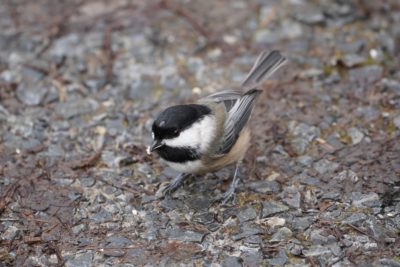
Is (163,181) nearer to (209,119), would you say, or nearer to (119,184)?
(119,184)

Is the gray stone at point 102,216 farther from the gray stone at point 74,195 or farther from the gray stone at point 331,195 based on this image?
the gray stone at point 331,195

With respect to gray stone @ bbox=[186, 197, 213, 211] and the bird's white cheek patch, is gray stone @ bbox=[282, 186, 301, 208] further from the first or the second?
the bird's white cheek patch

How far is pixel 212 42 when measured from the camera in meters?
5.97

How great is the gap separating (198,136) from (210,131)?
18cm

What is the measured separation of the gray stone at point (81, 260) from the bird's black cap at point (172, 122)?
93cm

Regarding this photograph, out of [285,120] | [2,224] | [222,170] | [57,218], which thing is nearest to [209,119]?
[222,170]

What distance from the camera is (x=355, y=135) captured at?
4.88 meters

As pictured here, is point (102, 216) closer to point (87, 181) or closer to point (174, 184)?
point (87, 181)

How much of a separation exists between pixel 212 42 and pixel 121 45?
0.95 m

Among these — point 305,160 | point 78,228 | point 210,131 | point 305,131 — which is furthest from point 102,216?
point 305,131

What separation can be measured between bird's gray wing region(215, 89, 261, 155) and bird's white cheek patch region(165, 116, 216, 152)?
111 millimetres

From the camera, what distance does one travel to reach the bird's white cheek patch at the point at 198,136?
4.06 metres

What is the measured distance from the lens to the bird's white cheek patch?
13.3ft

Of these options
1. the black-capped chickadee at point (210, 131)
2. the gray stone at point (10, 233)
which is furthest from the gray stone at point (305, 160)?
the gray stone at point (10, 233)
